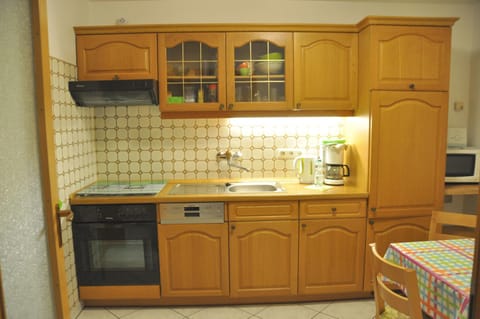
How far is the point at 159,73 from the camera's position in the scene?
246 centimetres

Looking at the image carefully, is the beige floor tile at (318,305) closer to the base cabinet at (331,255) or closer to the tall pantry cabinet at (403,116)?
the base cabinet at (331,255)

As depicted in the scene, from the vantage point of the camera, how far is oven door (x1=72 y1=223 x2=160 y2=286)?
7.50ft

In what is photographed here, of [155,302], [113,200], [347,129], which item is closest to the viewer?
[113,200]

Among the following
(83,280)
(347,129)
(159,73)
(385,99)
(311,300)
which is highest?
(159,73)

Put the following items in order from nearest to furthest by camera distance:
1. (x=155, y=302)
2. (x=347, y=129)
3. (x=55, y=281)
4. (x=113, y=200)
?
(x=55, y=281) → (x=113, y=200) → (x=155, y=302) → (x=347, y=129)

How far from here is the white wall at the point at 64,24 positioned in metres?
2.10

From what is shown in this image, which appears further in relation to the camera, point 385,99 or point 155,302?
point 155,302

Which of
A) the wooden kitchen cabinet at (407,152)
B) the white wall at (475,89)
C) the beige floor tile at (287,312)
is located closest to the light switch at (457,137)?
the white wall at (475,89)

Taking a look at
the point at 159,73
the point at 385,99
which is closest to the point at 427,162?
the point at 385,99

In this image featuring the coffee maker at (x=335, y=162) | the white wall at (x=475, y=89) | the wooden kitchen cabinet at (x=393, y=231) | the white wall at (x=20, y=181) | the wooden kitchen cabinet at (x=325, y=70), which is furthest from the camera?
the white wall at (x=475, y=89)

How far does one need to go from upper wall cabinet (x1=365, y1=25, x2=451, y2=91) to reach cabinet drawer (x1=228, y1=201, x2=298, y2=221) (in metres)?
1.05

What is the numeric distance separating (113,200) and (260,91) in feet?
4.46

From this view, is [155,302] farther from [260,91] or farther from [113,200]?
[260,91]

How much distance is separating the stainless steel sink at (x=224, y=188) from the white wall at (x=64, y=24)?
1.24m
